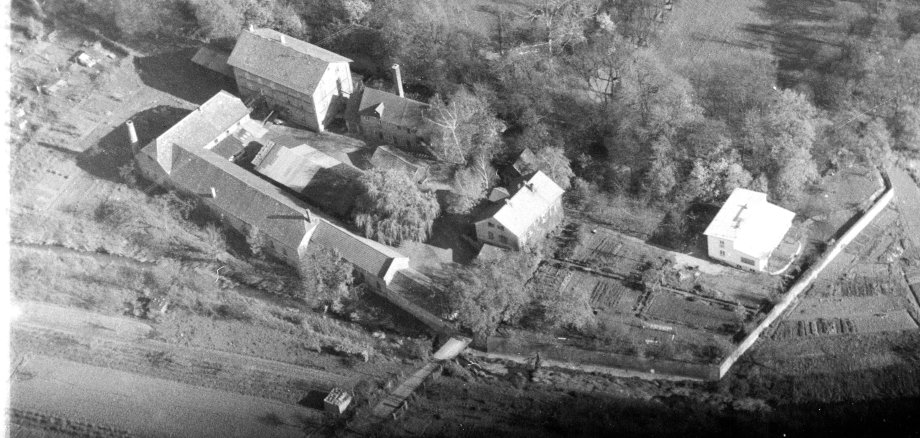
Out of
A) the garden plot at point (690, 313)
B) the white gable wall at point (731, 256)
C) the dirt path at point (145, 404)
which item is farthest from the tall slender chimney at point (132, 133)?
the white gable wall at point (731, 256)

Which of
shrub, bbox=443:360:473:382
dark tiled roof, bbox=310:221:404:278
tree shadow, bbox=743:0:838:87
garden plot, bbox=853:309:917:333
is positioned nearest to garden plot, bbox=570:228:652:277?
shrub, bbox=443:360:473:382

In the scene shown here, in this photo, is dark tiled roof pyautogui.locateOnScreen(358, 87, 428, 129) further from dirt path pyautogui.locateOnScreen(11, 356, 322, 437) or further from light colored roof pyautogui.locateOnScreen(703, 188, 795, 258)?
dirt path pyautogui.locateOnScreen(11, 356, 322, 437)

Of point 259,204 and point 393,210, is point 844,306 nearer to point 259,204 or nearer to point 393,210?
point 393,210

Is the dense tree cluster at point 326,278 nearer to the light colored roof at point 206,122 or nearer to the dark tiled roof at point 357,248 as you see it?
the dark tiled roof at point 357,248

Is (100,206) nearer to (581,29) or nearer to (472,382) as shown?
(472,382)

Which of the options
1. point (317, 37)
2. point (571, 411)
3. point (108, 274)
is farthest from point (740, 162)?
point (108, 274)

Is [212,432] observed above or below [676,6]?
below

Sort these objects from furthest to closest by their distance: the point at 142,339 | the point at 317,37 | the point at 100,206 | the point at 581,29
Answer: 1. the point at 317,37
2. the point at 581,29
3. the point at 100,206
4. the point at 142,339
